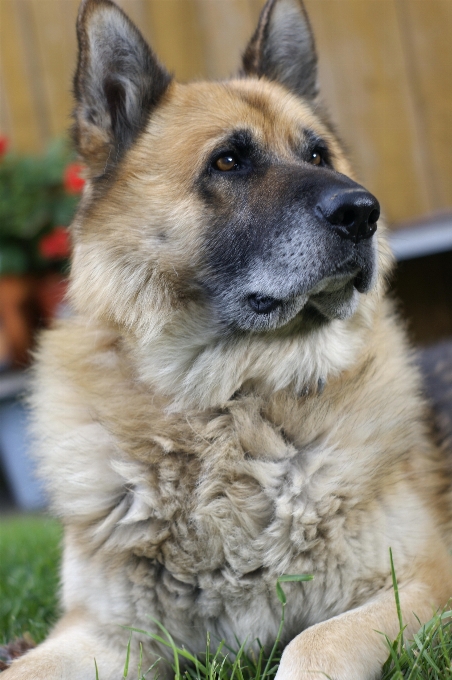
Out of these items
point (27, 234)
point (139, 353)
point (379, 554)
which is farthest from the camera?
point (27, 234)

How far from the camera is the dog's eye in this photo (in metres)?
2.54

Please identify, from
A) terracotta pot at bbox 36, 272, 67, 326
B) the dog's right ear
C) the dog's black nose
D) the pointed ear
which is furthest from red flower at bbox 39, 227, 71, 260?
the dog's black nose

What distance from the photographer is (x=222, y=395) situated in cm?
219

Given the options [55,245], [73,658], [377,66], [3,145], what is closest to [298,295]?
[73,658]

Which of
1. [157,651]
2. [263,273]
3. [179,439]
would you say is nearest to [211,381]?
[179,439]

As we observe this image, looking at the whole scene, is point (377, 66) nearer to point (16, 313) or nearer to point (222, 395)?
point (16, 313)

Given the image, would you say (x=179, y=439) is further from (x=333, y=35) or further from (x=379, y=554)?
(x=333, y=35)

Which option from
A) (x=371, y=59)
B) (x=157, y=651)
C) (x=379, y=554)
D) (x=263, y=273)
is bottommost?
(x=157, y=651)

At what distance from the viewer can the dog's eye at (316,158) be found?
2544 mm

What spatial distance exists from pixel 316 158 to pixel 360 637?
161cm

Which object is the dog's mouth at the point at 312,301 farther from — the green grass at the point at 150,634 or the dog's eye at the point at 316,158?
the green grass at the point at 150,634

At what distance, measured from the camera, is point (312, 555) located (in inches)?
76.4

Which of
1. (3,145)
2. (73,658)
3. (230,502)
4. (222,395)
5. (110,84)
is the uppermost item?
(110,84)

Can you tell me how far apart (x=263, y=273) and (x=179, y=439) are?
55 centimetres
